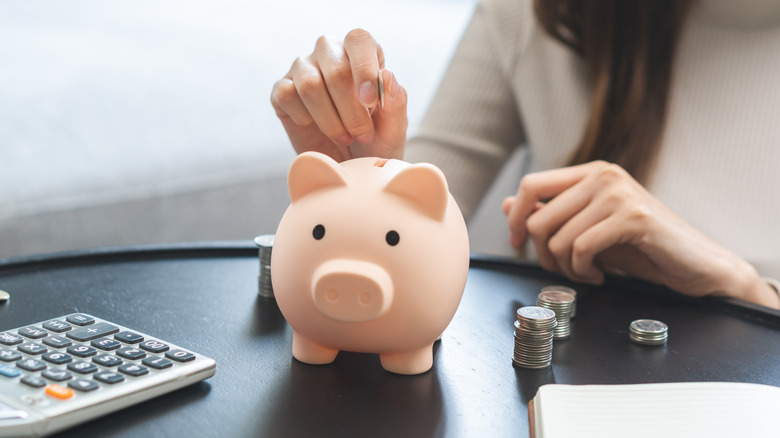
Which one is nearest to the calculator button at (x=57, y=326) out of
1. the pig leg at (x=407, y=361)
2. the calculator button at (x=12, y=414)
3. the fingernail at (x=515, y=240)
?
the calculator button at (x=12, y=414)

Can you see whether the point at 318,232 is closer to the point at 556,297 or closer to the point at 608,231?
the point at 556,297

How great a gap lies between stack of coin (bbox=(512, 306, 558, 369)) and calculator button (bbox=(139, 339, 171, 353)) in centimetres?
23

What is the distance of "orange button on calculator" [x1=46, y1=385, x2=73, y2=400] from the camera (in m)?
0.37

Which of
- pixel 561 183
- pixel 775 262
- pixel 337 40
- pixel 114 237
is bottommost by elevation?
pixel 114 237

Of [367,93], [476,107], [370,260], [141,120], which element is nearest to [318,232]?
[370,260]

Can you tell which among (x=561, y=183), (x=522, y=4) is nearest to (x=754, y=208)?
(x=561, y=183)

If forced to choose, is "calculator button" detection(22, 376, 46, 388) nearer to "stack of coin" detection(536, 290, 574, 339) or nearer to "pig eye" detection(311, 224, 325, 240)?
"pig eye" detection(311, 224, 325, 240)

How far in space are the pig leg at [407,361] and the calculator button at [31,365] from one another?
20 cm

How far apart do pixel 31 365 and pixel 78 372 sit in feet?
0.10

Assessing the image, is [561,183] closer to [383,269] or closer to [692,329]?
[692,329]

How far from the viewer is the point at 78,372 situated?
0.40 meters

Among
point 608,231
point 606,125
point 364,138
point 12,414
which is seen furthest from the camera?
point 606,125

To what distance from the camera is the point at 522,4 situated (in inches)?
43.9

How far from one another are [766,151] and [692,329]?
46 cm
